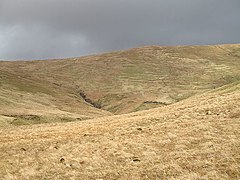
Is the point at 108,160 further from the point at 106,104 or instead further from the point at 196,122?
the point at 106,104

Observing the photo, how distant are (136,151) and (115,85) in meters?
137

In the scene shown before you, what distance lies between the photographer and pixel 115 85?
16450cm

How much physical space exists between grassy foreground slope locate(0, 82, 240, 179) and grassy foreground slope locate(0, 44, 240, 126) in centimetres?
5585

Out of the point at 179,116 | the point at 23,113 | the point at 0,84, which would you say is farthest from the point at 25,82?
the point at 179,116

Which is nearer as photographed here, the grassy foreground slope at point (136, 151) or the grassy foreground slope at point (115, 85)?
the grassy foreground slope at point (136, 151)

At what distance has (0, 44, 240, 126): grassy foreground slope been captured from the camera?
407 feet

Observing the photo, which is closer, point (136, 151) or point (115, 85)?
point (136, 151)

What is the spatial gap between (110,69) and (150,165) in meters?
166

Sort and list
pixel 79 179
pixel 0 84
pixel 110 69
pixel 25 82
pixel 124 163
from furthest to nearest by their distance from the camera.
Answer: pixel 110 69
pixel 25 82
pixel 0 84
pixel 124 163
pixel 79 179

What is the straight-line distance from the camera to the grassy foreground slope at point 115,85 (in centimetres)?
12419

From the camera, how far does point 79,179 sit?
74.7 feet

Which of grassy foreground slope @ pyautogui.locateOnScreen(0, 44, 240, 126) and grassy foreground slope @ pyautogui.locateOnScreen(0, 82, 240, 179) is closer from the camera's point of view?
grassy foreground slope @ pyautogui.locateOnScreen(0, 82, 240, 179)

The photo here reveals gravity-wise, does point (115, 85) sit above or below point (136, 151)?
above

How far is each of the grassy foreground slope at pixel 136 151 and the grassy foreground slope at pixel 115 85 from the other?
183 ft
